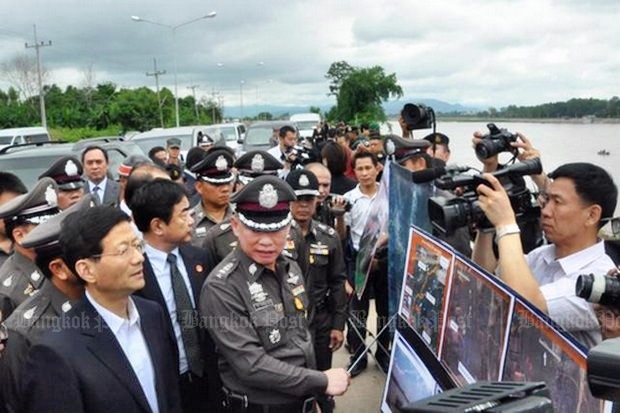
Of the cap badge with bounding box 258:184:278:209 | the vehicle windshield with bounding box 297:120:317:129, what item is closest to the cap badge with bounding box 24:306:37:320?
the cap badge with bounding box 258:184:278:209

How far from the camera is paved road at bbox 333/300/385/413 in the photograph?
12.5ft

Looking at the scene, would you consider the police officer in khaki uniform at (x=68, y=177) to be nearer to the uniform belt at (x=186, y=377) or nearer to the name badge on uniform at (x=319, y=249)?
the name badge on uniform at (x=319, y=249)

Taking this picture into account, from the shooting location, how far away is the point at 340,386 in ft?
6.87

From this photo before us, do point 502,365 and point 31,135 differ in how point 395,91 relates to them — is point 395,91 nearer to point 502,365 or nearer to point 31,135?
point 31,135

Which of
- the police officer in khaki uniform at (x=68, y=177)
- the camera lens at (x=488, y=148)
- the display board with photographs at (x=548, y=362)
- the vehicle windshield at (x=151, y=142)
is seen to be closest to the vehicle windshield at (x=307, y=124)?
the vehicle windshield at (x=151, y=142)

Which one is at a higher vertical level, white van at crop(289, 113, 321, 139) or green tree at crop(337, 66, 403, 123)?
green tree at crop(337, 66, 403, 123)

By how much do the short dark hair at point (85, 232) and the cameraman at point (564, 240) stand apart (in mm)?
1339

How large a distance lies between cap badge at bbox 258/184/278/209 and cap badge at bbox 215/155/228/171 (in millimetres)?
1290

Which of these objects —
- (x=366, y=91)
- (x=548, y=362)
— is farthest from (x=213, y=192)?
(x=366, y=91)

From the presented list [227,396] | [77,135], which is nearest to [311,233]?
[227,396]

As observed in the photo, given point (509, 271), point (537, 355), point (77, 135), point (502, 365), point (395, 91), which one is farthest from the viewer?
point (395, 91)

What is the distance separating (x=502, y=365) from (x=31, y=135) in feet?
58.6

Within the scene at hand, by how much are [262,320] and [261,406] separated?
0.35 meters

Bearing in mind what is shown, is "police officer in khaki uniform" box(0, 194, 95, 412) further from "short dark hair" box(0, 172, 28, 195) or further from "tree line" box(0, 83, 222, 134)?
"tree line" box(0, 83, 222, 134)
